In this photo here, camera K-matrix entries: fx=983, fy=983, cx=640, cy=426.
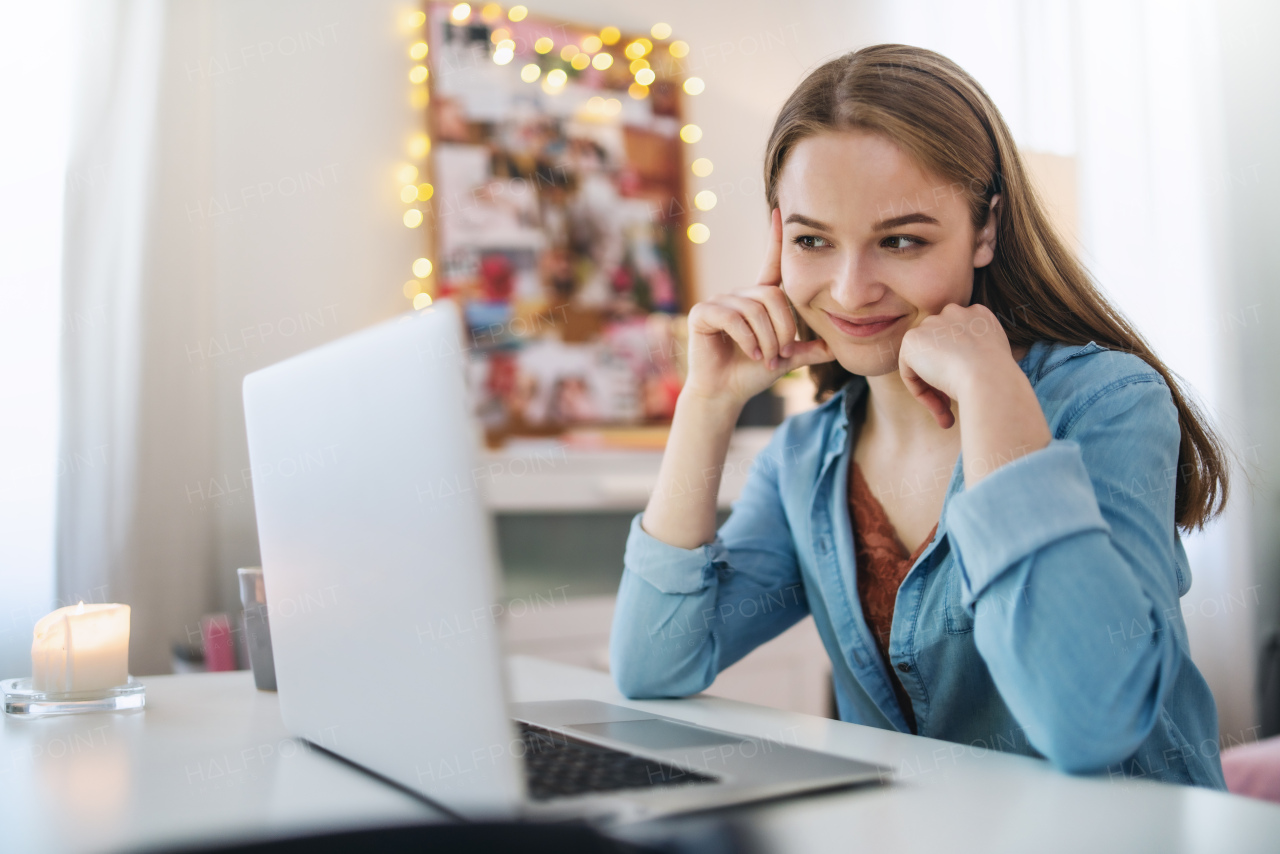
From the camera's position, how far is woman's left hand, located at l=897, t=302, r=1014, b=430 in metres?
0.77

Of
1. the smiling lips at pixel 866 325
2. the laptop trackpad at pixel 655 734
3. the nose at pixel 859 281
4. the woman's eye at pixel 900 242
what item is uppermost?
the woman's eye at pixel 900 242

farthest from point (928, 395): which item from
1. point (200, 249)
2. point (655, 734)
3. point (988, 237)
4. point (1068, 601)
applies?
point (200, 249)

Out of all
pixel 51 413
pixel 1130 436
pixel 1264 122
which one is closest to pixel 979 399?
pixel 1130 436

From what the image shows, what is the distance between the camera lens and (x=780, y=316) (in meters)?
1.01

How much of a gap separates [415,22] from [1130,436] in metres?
2.08

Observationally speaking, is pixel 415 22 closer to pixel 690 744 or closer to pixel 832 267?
pixel 832 267

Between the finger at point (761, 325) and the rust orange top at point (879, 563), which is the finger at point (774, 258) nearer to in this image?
the finger at point (761, 325)

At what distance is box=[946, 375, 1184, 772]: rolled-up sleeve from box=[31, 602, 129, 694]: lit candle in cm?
71

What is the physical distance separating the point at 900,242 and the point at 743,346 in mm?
183

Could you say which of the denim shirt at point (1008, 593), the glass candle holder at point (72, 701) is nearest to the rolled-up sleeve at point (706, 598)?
the denim shirt at point (1008, 593)

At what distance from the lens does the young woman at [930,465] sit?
659 mm

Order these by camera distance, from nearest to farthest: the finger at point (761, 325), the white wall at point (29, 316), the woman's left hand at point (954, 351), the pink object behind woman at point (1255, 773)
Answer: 1. the woman's left hand at point (954, 351)
2. the finger at point (761, 325)
3. the pink object behind woman at point (1255, 773)
4. the white wall at point (29, 316)

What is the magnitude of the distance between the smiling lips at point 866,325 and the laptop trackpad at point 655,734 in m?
0.44

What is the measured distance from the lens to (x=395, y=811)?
53 centimetres
